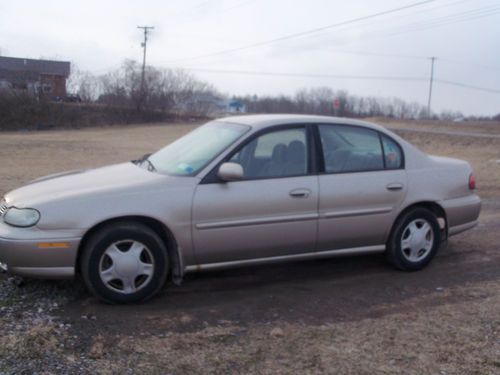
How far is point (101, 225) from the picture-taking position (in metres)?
4.45

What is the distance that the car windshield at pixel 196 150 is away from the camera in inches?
193

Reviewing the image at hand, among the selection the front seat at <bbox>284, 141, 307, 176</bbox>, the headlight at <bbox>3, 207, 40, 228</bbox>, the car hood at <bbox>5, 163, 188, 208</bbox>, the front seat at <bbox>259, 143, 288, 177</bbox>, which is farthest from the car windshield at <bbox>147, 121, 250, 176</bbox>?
the headlight at <bbox>3, 207, 40, 228</bbox>

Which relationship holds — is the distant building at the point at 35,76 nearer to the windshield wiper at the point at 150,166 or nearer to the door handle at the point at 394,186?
the windshield wiper at the point at 150,166

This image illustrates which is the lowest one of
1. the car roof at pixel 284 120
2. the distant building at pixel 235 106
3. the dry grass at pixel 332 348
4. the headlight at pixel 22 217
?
the dry grass at pixel 332 348

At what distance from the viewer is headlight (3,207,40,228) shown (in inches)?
170

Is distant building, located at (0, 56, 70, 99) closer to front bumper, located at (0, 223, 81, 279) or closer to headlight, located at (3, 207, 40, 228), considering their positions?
headlight, located at (3, 207, 40, 228)

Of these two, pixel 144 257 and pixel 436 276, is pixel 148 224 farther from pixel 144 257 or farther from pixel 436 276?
pixel 436 276

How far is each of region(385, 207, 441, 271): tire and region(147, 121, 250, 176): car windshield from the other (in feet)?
5.99

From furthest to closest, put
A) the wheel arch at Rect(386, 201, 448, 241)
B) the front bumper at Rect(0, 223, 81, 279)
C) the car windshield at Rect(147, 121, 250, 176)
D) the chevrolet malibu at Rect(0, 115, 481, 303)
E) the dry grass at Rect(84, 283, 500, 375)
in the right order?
1. the wheel arch at Rect(386, 201, 448, 241)
2. the car windshield at Rect(147, 121, 250, 176)
3. the chevrolet malibu at Rect(0, 115, 481, 303)
4. the front bumper at Rect(0, 223, 81, 279)
5. the dry grass at Rect(84, 283, 500, 375)

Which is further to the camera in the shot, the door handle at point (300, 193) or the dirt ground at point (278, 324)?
the door handle at point (300, 193)

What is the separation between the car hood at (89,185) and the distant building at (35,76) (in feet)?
166

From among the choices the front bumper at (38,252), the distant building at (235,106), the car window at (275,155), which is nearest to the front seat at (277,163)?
the car window at (275,155)

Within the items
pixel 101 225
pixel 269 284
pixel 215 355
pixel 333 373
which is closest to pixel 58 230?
pixel 101 225

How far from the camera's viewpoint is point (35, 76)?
55.5m
